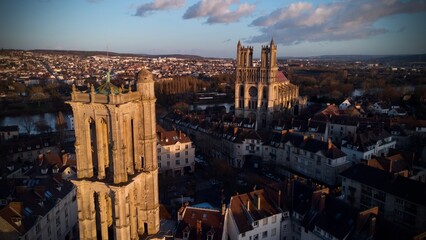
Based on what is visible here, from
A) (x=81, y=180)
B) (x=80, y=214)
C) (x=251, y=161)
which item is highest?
(x=81, y=180)

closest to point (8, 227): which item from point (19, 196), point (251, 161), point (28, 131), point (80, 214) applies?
A: point (19, 196)

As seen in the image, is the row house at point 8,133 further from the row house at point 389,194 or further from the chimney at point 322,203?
the row house at point 389,194

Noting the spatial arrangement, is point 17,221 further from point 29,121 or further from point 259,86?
point 29,121

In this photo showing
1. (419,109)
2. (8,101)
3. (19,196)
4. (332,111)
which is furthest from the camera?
(8,101)

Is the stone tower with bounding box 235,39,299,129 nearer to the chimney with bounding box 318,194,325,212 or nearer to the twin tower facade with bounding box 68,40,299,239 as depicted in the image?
the chimney with bounding box 318,194,325,212

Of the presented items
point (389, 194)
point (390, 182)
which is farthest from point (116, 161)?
point (390, 182)

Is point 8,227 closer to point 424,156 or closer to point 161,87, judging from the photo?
point 424,156

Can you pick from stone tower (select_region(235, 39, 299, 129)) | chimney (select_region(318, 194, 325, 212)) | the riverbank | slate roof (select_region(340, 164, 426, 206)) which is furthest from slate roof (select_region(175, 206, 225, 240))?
the riverbank
